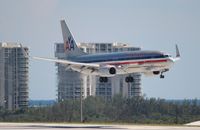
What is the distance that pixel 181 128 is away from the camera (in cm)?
10806

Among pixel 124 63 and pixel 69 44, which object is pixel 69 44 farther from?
pixel 124 63

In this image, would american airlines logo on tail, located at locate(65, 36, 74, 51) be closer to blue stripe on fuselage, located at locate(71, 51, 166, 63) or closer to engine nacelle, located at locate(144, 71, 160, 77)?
blue stripe on fuselage, located at locate(71, 51, 166, 63)

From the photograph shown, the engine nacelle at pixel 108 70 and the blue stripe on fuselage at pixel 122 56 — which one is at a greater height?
the blue stripe on fuselage at pixel 122 56

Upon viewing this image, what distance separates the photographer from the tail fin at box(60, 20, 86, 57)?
141125 millimetres

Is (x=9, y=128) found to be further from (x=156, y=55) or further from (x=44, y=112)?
(x=44, y=112)

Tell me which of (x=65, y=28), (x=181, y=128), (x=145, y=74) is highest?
(x=65, y=28)

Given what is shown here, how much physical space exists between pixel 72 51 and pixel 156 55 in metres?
20.9

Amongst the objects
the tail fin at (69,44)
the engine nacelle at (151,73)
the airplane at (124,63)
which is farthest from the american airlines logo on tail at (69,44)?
the engine nacelle at (151,73)

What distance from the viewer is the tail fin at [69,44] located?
5556 inches

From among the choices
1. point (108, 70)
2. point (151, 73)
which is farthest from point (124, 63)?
point (151, 73)

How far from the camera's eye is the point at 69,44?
144 m

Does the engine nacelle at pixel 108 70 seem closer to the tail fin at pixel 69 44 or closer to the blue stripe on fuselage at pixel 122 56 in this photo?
the blue stripe on fuselage at pixel 122 56

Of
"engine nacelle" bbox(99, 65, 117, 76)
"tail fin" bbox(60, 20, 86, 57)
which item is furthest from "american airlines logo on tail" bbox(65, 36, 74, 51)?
"engine nacelle" bbox(99, 65, 117, 76)

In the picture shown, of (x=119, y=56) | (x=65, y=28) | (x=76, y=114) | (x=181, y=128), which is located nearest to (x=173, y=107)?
(x=76, y=114)
